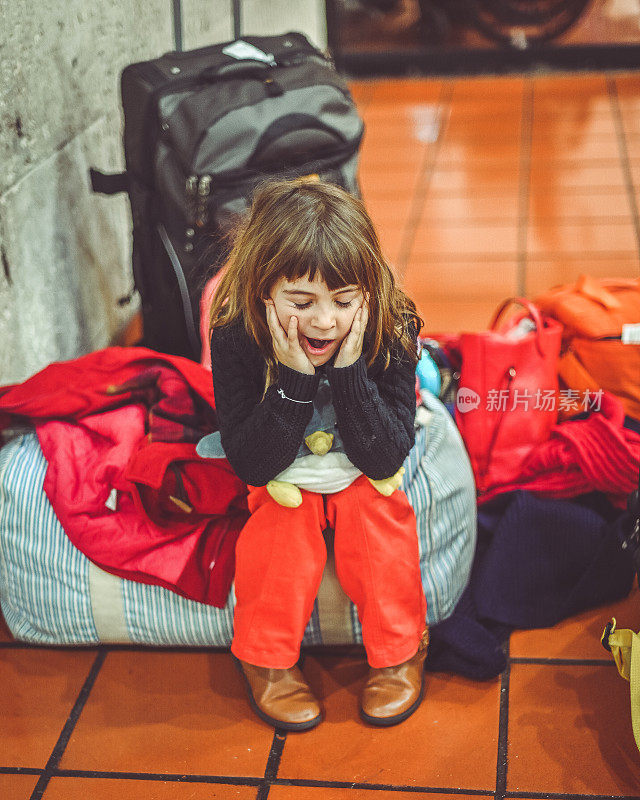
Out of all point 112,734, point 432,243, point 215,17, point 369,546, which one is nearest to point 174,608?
point 112,734

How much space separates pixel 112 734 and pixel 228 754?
188mm

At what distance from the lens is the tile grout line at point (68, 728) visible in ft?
4.51

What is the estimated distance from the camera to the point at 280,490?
55.0 inches

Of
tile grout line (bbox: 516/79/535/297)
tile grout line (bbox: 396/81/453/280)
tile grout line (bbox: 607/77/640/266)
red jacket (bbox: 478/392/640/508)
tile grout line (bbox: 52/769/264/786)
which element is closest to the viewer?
tile grout line (bbox: 52/769/264/786)

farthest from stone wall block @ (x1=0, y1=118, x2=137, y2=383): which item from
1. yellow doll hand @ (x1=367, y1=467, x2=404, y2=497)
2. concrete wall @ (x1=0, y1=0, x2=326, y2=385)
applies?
yellow doll hand @ (x1=367, y1=467, x2=404, y2=497)

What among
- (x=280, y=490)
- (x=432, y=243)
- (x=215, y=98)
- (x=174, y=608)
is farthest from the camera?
(x=432, y=243)

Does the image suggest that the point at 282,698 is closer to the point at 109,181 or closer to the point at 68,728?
the point at 68,728

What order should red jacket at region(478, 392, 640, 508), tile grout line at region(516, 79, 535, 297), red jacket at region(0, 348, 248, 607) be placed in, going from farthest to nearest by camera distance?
1. tile grout line at region(516, 79, 535, 297)
2. red jacket at region(478, 392, 640, 508)
3. red jacket at region(0, 348, 248, 607)

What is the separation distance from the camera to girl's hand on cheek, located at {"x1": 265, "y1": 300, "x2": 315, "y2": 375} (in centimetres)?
129

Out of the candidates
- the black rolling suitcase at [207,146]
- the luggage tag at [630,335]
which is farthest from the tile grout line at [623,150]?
the black rolling suitcase at [207,146]

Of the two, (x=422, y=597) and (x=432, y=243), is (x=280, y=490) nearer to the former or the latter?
(x=422, y=597)

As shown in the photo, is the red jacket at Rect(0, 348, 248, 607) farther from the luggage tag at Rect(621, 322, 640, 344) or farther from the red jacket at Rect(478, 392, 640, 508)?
the luggage tag at Rect(621, 322, 640, 344)

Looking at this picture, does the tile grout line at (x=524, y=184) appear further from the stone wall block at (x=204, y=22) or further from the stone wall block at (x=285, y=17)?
the stone wall block at (x=204, y=22)

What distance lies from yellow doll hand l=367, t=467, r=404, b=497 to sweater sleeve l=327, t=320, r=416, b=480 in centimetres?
2
